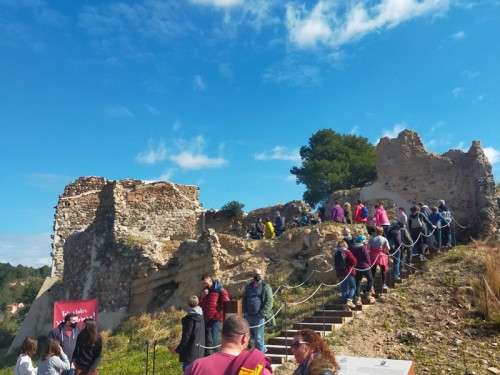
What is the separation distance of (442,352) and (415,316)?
1.56 meters

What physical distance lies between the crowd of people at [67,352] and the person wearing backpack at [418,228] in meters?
8.89

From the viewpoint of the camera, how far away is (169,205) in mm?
24094

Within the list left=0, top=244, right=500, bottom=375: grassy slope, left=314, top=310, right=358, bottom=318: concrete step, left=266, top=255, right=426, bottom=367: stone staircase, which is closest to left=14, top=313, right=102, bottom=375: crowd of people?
left=0, top=244, right=500, bottom=375: grassy slope

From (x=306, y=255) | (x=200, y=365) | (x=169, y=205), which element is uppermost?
(x=169, y=205)

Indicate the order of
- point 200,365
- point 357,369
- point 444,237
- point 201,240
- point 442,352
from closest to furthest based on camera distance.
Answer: point 200,365
point 357,369
point 442,352
point 444,237
point 201,240

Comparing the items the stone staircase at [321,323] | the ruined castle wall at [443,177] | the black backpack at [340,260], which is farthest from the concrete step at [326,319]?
the ruined castle wall at [443,177]

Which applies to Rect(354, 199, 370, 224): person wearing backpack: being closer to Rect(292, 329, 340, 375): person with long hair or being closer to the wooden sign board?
the wooden sign board

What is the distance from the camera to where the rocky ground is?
8.34 meters

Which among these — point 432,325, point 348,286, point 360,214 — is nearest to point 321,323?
point 348,286

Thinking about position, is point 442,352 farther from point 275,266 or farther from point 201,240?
point 201,240

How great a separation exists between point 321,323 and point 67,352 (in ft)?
17.1

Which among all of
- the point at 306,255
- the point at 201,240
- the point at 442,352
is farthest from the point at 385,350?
the point at 201,240

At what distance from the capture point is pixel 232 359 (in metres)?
3.56

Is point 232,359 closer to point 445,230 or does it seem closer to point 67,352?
point 67,352
